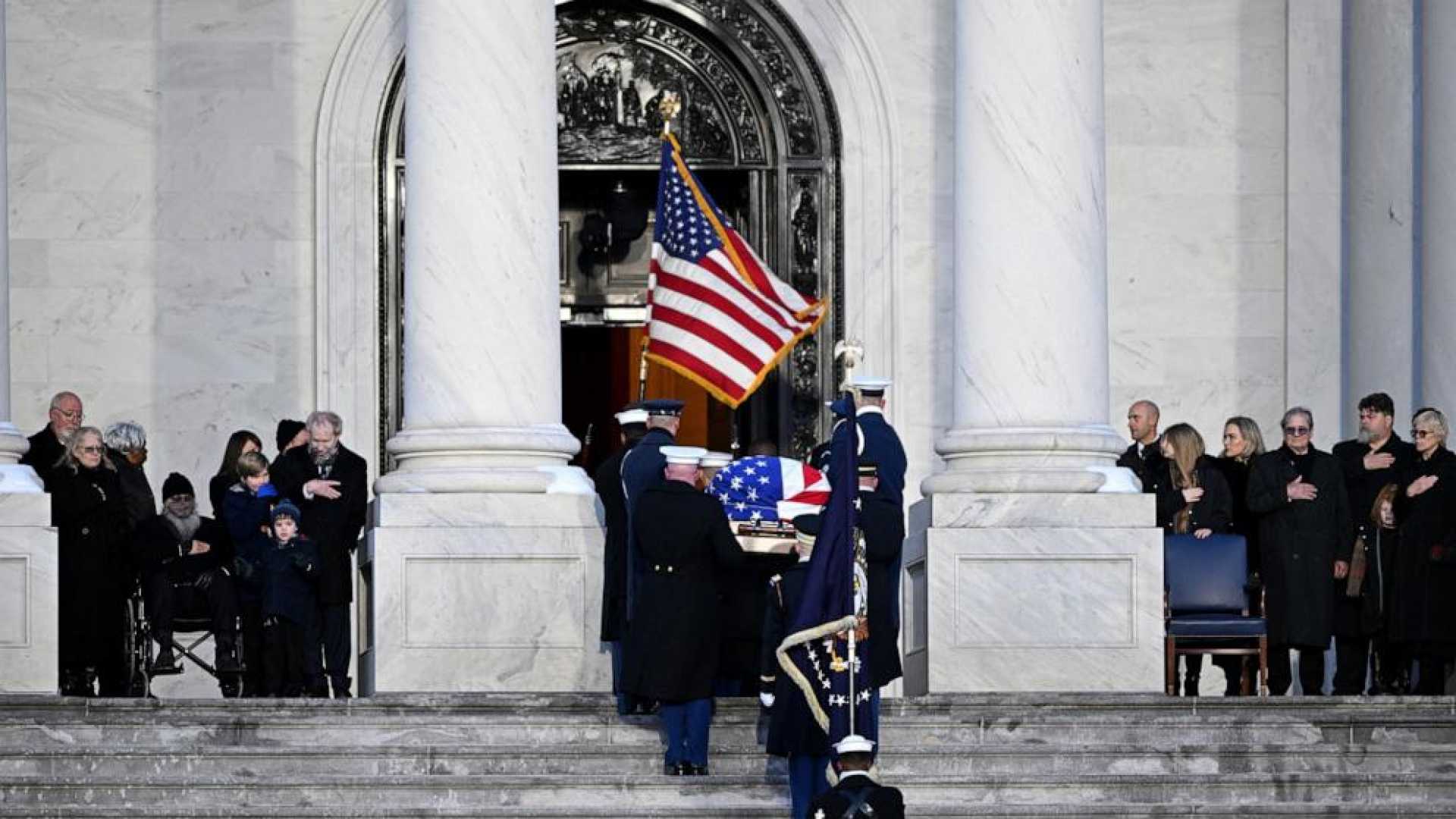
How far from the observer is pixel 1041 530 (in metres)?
23.7

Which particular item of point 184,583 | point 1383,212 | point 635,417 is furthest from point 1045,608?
point 1383,212

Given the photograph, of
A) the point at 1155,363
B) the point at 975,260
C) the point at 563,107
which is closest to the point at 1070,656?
the point at 975,260

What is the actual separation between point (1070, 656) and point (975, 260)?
110 inches

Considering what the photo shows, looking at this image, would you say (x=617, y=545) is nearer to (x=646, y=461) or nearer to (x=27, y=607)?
(x=646, y=461)

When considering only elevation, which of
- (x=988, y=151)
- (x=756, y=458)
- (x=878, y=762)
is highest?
(x=988, y=151)

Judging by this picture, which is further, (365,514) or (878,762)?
(365,514)

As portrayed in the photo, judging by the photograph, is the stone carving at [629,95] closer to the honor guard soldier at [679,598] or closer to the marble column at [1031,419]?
the marble column at [1031,419]

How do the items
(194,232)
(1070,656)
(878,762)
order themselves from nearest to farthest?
1. (878,762)
2. (1070,656)
3. (194,232)

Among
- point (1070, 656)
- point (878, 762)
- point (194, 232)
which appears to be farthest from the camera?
point (194, 232)

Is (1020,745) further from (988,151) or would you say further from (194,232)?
(194,232)

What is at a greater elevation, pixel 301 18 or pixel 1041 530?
pixel 301 18

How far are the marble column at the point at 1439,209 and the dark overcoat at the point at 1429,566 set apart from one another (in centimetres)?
413

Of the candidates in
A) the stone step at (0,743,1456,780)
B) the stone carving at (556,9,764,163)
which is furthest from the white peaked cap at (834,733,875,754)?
the stone carving at (556,9,764,163)

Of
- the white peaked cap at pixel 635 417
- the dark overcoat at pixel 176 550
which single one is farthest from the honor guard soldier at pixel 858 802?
the dark overcoat at pixel 176 550
